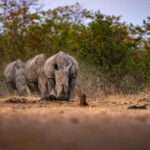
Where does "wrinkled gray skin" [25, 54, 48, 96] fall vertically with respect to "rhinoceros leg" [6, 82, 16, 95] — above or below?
above

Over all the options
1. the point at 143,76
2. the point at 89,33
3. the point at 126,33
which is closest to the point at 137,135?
the point at 143,76

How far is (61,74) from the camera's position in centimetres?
1178

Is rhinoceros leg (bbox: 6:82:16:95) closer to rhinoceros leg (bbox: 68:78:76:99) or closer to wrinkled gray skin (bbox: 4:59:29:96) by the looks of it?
wrinkled gray skin (bbox: 4:59:29:96)

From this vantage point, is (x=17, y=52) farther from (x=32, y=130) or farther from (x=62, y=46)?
(x=32, y=130)

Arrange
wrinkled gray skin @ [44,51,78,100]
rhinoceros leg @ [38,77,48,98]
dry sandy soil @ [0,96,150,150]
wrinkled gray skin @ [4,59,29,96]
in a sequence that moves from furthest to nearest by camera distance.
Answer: wrinkled gray skin @ [4,59,29,96], rhinoceros leg @ [38,77,48,98], wrinkled gray skin @ [44,51,78,100], dry sandy soil @ [0,96,150,150]

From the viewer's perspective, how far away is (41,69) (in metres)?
13.9

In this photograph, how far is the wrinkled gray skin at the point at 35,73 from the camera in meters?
13.7

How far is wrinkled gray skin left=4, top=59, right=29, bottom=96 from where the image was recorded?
1514 cm

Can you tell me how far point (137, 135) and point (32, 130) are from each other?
242mm

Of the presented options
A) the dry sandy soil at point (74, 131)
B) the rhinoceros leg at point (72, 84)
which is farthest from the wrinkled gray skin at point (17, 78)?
the dry sandy soil at point (74, 131)

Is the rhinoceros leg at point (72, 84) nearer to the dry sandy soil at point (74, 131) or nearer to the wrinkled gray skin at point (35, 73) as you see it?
the wrinkled gray skin at point (35, 73)

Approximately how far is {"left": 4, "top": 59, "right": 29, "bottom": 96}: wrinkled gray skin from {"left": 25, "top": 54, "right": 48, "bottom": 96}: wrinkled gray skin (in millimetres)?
337

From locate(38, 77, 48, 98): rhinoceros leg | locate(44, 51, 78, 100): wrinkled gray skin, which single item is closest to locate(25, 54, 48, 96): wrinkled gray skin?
locate(38, 77, 48, 98): rhinoceros leg

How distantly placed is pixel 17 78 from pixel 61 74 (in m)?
4.22
